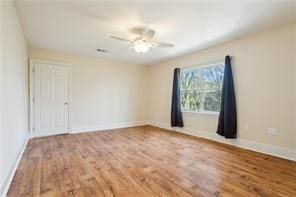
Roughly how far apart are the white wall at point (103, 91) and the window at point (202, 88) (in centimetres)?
196

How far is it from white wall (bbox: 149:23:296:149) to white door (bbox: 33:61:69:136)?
4211 millimetres

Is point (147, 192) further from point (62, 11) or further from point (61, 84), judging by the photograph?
point (61, 84)

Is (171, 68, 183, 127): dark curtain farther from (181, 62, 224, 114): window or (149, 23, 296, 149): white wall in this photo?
(149, 23, 296, 149): white wall

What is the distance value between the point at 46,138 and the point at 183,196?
4.09 metres

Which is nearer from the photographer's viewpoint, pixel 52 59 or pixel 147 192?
pixel 147 192

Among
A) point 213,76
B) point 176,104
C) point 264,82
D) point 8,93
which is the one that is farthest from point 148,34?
point 176,104

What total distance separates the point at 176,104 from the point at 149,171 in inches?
121

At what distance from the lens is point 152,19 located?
287 cm

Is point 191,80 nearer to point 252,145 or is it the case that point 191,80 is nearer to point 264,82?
point 264,82

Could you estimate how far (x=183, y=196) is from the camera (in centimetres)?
189

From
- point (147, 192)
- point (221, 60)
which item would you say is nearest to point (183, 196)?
point (147, 192)

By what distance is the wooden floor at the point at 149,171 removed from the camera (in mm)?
2018

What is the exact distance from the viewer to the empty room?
2209 mm

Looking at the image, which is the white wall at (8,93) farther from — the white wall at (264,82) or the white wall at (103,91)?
the white wall at (264,82)
